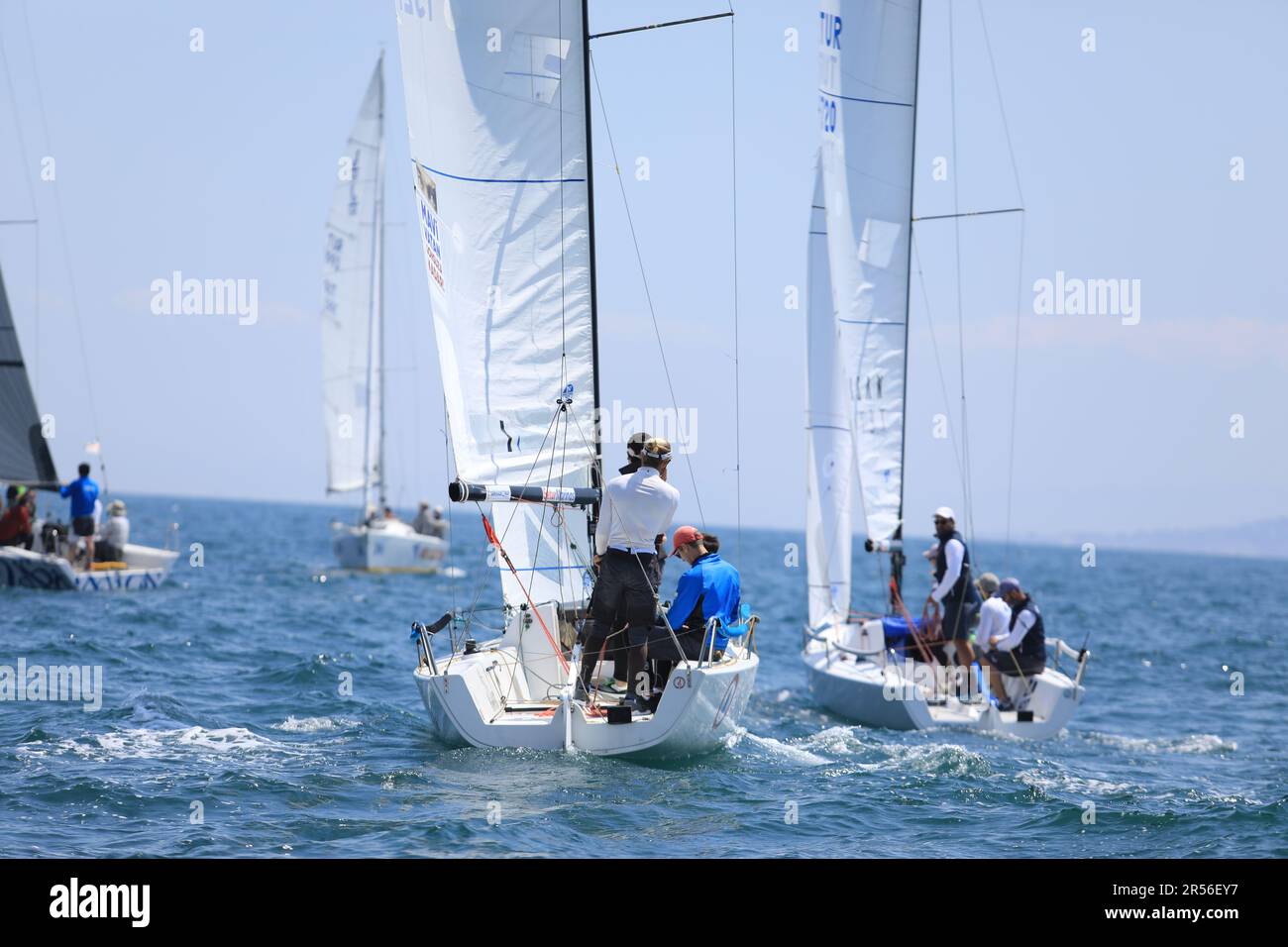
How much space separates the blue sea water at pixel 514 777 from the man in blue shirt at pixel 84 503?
3895 mm

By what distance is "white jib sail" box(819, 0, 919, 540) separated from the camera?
15.3 meters

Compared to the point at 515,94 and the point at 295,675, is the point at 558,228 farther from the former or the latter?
the point at 295,675

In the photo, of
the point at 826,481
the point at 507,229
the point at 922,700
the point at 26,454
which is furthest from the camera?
the point at 26,454

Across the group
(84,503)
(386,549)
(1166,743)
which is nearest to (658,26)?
(1166,743)

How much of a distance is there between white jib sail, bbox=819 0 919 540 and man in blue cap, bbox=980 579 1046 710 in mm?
2803

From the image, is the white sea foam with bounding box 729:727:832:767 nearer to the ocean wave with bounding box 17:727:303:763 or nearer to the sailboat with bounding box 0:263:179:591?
the ocean wave with bounding box 17:727:303:763

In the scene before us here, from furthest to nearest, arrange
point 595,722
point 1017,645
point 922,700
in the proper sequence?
point 1017,645
point 922,700
point 595,722

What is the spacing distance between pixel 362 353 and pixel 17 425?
14159 millimetres

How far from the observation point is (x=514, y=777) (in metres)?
8.49

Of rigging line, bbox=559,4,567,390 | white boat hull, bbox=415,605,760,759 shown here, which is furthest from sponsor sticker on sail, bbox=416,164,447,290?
white boat hull, bbox=415,605,760,759

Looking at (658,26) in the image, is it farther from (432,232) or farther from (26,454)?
(26,454)

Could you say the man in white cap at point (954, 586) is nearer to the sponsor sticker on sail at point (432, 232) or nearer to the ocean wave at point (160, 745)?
the sponsor sticker on sail at point (432, 232)
